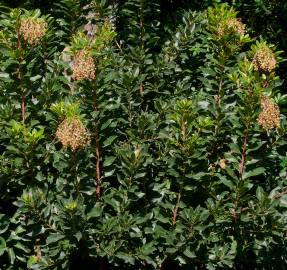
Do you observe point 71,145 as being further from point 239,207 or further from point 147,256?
point 239,207

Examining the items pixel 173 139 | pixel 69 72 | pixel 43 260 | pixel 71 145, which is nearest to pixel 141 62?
pixel 69 72

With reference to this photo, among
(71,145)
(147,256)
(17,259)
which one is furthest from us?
(17,259)

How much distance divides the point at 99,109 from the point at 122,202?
2.29 feet

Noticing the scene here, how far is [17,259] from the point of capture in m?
4.22

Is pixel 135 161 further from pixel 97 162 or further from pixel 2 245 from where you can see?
pixel 2 245

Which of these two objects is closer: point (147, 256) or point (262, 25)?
point (147, 256)

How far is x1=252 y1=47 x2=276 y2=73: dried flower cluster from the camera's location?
3.79 metres

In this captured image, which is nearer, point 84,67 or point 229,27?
point 84,67

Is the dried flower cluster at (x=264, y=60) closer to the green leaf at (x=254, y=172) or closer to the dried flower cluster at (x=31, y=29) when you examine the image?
the green leaf at (x=254, y=172)

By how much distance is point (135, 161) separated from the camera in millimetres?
3604

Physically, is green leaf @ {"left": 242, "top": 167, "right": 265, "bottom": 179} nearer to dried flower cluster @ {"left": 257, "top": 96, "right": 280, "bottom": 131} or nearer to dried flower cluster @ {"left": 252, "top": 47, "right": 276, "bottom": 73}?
dried flower cluster @ {"left": 257, "top": 96, "right": 280, "bottom": 131}

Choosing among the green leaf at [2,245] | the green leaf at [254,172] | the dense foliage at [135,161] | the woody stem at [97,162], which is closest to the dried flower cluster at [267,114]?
the dense foliage at [135,161]

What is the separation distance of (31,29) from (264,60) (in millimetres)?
1717

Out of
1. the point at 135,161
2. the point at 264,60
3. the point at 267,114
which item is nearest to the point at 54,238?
the point at 135,161
